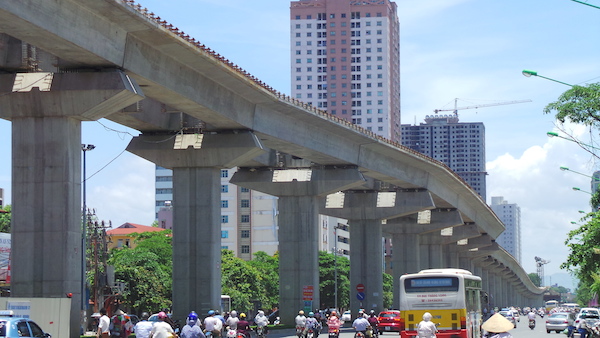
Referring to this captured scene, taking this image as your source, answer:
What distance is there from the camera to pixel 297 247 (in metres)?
61.0

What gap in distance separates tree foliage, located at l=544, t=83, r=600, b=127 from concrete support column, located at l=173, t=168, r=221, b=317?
55.5 feet

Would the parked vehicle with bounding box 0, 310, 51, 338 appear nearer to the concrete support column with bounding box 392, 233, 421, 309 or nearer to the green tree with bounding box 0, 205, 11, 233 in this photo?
the concrete support column with bounding box 392, 233, 421, 309

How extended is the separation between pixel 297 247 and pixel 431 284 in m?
28.5

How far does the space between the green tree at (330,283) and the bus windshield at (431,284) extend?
3463 inches

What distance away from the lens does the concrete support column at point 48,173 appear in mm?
33438

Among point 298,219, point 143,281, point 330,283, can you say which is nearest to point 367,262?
point 298,219

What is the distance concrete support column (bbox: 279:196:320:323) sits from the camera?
200 ft

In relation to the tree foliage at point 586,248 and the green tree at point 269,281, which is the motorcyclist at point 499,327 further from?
the green tree at point 269,281

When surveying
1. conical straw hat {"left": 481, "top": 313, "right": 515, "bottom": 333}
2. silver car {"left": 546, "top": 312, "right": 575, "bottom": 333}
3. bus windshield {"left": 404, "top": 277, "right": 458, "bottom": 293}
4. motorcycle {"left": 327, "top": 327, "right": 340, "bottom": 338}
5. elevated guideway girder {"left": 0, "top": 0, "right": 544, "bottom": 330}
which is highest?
elevated guideway girder {"left": 0, "top": 0, "right": 544, "bottom": 330}

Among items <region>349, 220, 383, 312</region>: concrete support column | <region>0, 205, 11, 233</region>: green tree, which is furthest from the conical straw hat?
<region>0, 205, 11, 233</region>: green tree

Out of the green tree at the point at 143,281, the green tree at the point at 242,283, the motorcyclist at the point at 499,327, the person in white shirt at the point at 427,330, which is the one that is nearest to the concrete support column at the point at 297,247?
the green tree at the point at 143,281

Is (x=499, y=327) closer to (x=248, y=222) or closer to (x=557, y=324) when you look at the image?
(x=557, y=324)

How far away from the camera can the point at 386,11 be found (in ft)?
649

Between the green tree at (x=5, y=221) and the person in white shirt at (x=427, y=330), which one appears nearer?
the person in white shirt at (x=427, y=330)
